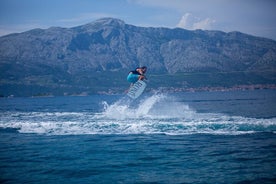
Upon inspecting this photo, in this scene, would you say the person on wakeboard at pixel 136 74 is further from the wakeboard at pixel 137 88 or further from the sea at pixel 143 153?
the sea at pixel 143 153

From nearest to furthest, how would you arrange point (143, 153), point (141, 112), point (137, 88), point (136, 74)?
point (143, 153), point (136, 74), point (137, 88), point (141, 112)

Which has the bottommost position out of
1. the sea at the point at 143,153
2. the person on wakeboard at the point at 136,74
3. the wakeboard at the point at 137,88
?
the sea at the point at 143,153

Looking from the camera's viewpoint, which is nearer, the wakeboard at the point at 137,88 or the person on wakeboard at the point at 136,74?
the person on wakeboard at the point at 136,74

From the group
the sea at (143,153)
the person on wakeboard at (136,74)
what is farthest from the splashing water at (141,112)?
the person on wakeboard at (136,74)

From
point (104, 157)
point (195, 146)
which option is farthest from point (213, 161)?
point (104, 157)

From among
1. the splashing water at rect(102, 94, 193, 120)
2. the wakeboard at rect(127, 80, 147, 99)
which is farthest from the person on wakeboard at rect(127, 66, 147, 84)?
the splashing water at rect(102, 94, 193, 120)

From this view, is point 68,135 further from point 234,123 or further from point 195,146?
point 234,123

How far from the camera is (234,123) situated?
28.1 meters

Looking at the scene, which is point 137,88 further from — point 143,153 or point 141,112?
point 141,112

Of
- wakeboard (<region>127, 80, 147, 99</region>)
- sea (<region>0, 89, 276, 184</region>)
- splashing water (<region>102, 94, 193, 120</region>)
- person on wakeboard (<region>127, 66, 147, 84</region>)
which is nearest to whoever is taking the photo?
sea (<region>0, 89, 276, 184</region>)

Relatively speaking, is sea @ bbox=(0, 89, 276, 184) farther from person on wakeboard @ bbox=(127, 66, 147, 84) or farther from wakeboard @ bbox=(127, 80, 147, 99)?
person on wakeboard @ bbox=(127, 66, 147, 84)

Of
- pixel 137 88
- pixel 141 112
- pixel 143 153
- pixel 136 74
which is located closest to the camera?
pixel 143 153

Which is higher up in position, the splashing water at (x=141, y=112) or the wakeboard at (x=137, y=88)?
the wakeboard at (x=137, y=88)

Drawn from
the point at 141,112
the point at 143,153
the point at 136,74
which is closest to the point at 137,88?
the point at 136,74
